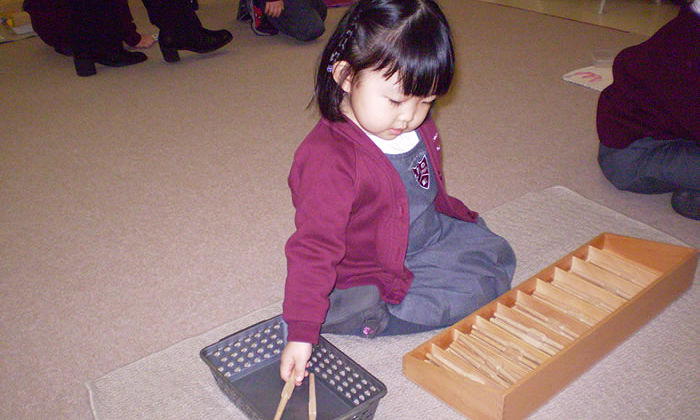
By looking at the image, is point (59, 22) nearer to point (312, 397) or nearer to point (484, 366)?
point (312, 397)

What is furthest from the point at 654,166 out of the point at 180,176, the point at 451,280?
the point at 180,176

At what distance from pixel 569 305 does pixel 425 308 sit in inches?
9.1

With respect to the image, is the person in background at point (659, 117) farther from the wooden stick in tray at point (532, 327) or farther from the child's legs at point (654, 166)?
the wooden stick in tray at point (532, 327)

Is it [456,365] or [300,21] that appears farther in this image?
[300,21]

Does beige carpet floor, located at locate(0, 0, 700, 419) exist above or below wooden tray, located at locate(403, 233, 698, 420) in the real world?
below

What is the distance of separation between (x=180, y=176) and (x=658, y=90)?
112 cm

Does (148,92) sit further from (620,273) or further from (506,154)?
(620,273)

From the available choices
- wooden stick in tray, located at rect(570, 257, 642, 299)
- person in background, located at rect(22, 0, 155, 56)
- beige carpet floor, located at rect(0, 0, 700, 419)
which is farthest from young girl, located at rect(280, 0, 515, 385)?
person in background, located at rect(22, 0, 155, 56)

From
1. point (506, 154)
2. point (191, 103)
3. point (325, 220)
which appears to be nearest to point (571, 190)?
point (506, 154)

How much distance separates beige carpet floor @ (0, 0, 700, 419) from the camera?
1051 millimetres

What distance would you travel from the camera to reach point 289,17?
246 centimetres

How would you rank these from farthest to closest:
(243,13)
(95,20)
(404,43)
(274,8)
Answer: (243,13) → (274,8) → (95,20) → (404,43)

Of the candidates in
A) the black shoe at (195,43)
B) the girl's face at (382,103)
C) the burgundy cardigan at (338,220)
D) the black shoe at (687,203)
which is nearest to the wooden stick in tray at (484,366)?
the burgundy cardigan at (338,220)

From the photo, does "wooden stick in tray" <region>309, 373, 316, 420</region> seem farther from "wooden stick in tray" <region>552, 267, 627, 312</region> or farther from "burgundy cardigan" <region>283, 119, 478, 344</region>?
"wooden stick in tray" <region>552, 267, 627, 312</region>
